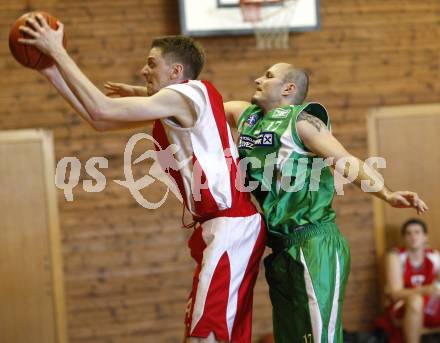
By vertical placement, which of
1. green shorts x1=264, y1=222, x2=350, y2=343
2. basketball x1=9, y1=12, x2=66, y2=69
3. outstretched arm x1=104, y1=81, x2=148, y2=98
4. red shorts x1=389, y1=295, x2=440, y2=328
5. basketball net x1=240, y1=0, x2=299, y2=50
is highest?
basketball net x1=240, y1=0, x2=299, y2=50

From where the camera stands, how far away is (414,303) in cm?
712

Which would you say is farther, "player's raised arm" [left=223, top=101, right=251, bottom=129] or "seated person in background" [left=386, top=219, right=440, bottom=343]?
"seated person in background" [left=386, top=219, right=440, bottom=343]

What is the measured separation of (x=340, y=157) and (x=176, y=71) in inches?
38.9

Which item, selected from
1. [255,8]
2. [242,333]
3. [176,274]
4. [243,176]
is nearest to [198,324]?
[242,333]

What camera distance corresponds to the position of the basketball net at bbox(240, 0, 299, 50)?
7.14 m

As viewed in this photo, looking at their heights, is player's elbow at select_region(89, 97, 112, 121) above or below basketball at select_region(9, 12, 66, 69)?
below

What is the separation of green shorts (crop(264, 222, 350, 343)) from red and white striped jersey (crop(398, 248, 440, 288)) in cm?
354

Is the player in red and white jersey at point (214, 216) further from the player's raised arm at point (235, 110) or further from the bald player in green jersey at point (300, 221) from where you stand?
the player's raised arm at point (235, 110)

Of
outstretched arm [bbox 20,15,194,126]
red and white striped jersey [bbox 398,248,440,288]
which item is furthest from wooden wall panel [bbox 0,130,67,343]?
outstretched arm [bbox 20,15,194,126]

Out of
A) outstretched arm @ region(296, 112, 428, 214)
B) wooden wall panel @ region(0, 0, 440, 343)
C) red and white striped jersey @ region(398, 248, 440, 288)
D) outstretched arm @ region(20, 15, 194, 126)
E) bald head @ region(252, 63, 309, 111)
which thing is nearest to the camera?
outstretched arm @ region(20, 15, 194, 126)

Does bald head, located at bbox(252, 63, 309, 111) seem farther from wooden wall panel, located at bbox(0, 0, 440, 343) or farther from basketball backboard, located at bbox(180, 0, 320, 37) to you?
wooden wall panel, located at bbox(0, 0, 440, 343)

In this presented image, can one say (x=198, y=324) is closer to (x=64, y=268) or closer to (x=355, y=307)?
(x=64, y=268)

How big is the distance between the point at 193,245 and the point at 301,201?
63 cm

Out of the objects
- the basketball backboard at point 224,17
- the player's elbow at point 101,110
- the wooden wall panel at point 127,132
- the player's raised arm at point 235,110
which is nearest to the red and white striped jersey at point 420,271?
the wooden wall panel at point 127,132
